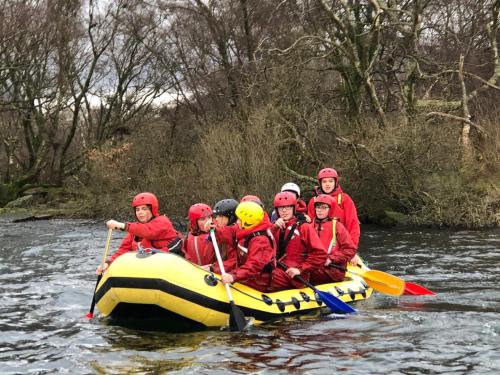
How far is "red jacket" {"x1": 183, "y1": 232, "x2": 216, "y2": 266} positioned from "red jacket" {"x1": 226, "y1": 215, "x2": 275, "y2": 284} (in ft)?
1.54

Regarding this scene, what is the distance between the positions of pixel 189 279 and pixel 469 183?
12.1m

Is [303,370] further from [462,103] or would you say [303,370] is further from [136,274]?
[462,103]

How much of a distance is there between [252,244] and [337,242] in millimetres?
1891

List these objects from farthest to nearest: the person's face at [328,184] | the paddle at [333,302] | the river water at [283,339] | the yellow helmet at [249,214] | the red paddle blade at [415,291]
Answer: the person's face at [328,184]
the red paddle blade at [415,291]
the paddle at [333,302]
the yellow helmet at [249,214]
the river water at [283,339]

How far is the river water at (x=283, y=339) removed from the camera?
5.89 m

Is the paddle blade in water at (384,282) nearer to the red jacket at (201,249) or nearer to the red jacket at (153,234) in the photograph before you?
the red jacket at (201,249)

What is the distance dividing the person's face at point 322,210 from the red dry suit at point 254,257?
146cm

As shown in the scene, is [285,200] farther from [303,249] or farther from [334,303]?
[334,303]

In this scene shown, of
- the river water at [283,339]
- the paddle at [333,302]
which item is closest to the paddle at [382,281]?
the river water at [283,339]

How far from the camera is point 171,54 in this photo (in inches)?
1077

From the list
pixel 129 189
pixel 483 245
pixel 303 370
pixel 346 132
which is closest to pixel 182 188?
pixel 129 189

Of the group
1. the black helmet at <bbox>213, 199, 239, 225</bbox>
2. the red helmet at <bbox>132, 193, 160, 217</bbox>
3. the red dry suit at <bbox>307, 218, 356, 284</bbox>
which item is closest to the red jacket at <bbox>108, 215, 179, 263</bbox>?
the red helmet at <bbox>132, 193, 160, 217</bbox>

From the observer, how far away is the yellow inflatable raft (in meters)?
6.75

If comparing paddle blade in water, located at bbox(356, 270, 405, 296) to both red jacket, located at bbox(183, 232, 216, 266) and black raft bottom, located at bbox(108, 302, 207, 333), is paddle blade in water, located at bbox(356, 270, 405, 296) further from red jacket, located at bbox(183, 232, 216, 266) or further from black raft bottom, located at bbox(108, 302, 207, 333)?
black raft bottom, located at bbox(108, 302, 207, 333)
